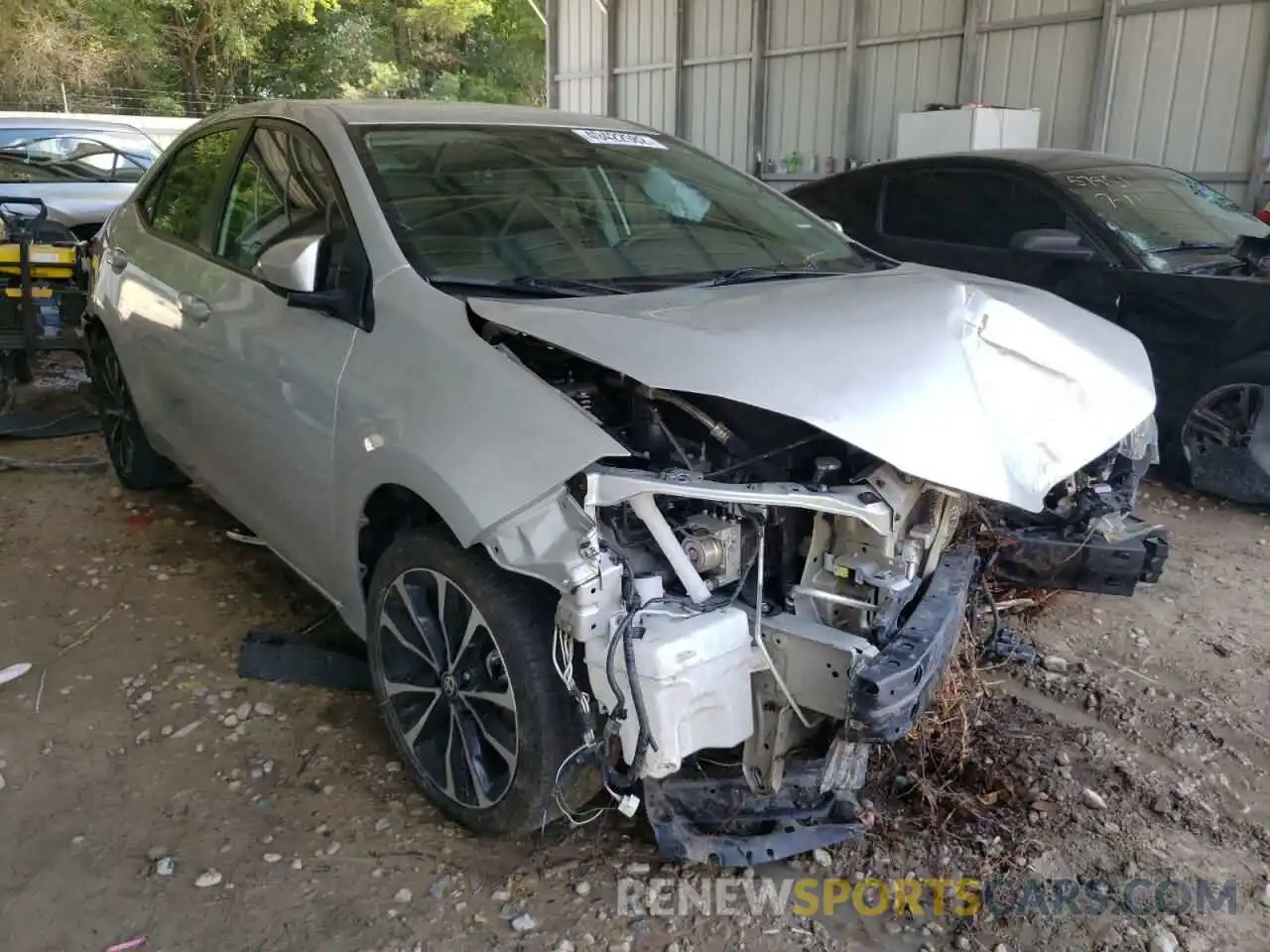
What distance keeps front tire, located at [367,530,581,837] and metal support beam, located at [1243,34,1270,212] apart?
8.01 metres

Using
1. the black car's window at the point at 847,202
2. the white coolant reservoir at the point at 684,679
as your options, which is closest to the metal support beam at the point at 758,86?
the black car's window at the point at 847,202

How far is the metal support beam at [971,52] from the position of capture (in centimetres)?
988

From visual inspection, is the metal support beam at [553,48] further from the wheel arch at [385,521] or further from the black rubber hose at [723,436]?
the black rubber hose at [723,436]

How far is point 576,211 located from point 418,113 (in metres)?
0.65

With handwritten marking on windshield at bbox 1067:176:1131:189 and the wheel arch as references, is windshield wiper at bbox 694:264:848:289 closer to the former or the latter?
the wheel arch

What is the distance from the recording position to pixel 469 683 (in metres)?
2.52

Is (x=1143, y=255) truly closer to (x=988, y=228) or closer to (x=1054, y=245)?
(x=1054, y=245)

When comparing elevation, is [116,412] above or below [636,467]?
below

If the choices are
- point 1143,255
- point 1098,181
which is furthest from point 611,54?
point 1143,255

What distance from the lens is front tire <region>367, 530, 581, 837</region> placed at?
2322 millimetres

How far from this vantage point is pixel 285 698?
10.8ft

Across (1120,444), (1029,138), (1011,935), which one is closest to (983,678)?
(1120,444)

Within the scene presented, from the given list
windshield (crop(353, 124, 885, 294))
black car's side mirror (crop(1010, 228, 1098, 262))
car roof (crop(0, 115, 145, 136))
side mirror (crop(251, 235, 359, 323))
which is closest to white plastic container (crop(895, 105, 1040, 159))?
black car's side mirror (crop(1010, 228, 1098, 262))

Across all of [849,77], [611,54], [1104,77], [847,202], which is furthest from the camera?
[611,54]
